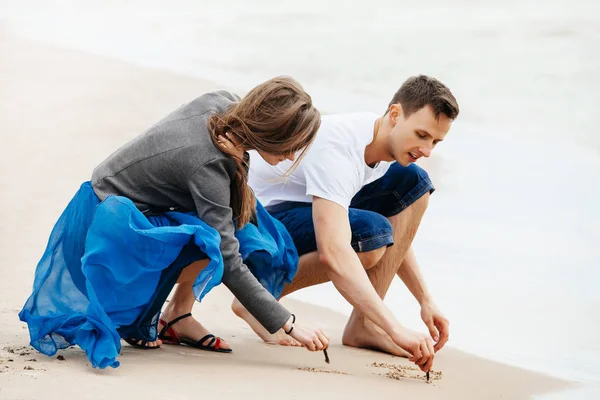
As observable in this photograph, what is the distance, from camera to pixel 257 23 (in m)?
13.1

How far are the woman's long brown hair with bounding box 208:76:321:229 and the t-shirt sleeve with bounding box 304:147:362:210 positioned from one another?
34cm

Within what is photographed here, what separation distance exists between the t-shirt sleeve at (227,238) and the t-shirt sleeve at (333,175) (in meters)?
0.44

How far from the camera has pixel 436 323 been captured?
10.8 ft

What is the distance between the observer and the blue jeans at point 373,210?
10.4ft

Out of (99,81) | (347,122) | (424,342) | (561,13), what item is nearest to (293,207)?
(347,122)

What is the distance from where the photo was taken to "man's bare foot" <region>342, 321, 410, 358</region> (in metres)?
3.32

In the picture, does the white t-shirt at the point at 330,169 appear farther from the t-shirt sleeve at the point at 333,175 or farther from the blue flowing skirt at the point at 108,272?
the blue flowing skirt at the point at 108,272

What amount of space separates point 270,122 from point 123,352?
0.81 meters

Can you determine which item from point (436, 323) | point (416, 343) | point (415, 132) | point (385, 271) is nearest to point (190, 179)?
point (416, 343)

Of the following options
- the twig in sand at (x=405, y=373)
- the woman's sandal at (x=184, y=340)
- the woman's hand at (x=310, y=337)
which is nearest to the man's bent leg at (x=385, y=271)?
the twig in sand at (x=405, y=373)

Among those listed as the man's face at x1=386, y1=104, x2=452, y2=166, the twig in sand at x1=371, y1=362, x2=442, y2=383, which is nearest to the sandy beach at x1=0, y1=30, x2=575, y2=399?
the twig in sand at x1=371, y1=362, x2=442, y2=383

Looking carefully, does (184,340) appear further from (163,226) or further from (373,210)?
(373,210)

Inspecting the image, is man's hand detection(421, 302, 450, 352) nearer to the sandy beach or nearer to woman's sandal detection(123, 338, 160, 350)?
the sandy beach

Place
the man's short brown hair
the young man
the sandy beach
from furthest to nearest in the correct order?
the man's short brown hair → the young man → the sandy beach
